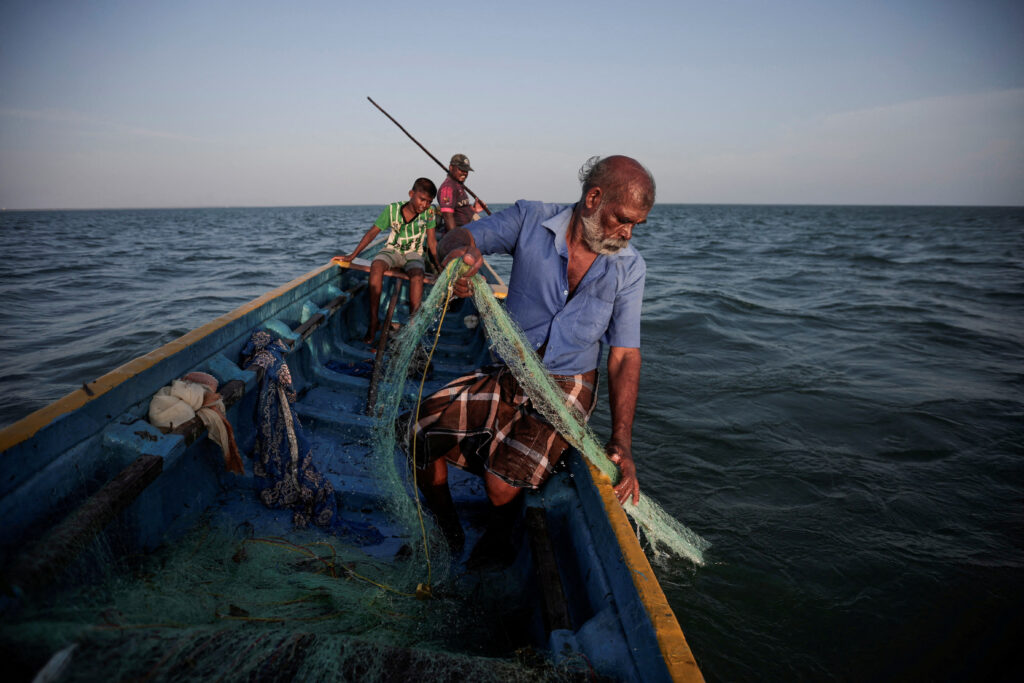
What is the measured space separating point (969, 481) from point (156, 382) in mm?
7903

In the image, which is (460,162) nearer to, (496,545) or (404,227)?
(404,227)

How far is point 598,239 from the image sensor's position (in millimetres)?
2553

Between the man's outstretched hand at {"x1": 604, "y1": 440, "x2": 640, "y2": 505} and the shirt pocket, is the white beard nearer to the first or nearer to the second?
the shirt pocket

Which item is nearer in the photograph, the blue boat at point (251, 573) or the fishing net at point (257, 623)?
the fishing net at point (257, 623)

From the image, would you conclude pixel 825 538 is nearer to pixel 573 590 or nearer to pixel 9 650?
pixel 573 590

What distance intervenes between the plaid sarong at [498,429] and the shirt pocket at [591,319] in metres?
0.27

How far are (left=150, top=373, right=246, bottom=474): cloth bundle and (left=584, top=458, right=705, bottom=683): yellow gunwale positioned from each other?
2.22 m

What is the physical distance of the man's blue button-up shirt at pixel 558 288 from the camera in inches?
104

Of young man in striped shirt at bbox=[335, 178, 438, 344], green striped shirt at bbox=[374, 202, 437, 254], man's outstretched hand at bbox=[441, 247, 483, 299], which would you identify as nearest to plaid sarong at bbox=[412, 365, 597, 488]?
man's outstretched hand at bbox=[441, 247, 483, 299]

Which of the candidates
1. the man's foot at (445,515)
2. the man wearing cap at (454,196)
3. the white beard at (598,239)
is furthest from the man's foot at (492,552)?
the man wearing cap at (454,196)

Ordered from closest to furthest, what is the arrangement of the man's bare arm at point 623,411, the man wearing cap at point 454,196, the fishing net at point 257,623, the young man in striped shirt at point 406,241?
the fishing net at point 257,623, the man's bare arm at point 623,411, the young man in striped shirt at point 406,241, the man wearing cap at point 454,196

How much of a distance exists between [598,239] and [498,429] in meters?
1.18

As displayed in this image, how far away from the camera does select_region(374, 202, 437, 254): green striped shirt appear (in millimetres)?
6578

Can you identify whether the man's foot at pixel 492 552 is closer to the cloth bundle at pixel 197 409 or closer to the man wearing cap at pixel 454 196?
the cloth bundle at pixel 197 409
